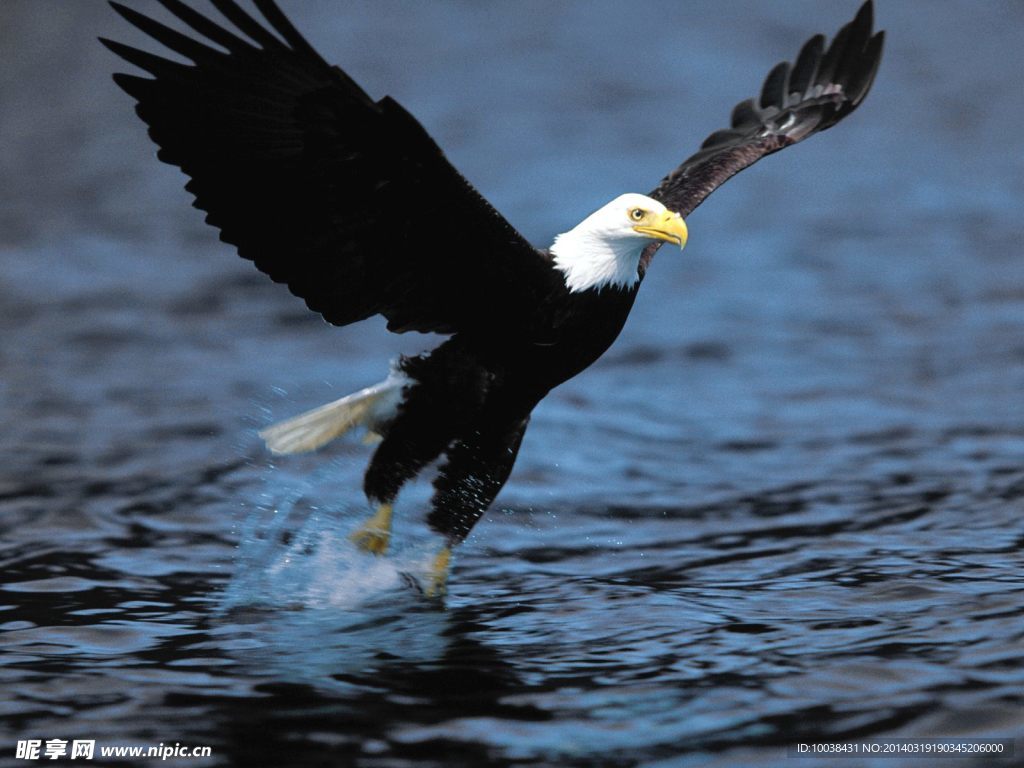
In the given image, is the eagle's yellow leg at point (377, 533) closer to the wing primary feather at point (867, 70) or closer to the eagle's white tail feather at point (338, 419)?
the eagle's white tail feather at point (338, 419)

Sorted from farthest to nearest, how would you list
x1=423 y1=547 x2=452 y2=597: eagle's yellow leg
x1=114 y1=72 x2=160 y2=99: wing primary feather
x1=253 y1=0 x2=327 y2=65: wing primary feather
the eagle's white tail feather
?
x1=423 y1=547 x2=452 y2=597: eagle's yellow leg
the eagle's white tail feather
x1=114 y1=72 x2=160 y2=99: wing primary feather
x1=253 y1=0 x2=327 y2=65: wing primary feather

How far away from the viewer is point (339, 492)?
7.64 m

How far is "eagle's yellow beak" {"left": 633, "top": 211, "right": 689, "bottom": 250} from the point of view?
5.47m

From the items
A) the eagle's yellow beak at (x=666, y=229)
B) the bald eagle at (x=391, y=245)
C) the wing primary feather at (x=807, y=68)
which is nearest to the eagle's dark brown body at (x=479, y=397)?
the bald eagle at (x=391, y=245)

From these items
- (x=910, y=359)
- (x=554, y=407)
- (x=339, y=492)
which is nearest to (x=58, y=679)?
(x=339, y=492)

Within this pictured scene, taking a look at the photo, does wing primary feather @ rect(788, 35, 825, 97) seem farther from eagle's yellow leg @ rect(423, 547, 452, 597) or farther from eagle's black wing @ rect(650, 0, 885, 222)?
eagle's yellow leg @ rect(423, 547, 452, 597)

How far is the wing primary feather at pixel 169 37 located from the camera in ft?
15.6

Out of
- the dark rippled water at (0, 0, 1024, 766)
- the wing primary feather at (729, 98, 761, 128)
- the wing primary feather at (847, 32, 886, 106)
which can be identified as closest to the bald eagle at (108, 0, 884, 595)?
the dark rippled water at (0, 0, 1024, 766)

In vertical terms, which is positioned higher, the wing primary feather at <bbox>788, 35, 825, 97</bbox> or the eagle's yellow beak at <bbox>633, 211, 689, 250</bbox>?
the wing primary feather at <bbox>788, 35, 825, 97</bbox>

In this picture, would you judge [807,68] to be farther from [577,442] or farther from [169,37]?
[169,37]

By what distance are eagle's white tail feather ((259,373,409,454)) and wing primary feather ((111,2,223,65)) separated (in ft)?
4.83

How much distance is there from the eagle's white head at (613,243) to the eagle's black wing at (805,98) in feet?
4.41

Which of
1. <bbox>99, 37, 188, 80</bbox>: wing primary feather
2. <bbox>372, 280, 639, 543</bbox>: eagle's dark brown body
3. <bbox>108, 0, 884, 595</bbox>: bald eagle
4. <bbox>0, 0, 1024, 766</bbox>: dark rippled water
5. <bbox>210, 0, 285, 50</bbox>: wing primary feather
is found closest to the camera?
<bbox>210, 0, 285, 50</bbox>: wing primary feather

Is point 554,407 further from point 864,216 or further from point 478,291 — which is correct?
point 864,216
